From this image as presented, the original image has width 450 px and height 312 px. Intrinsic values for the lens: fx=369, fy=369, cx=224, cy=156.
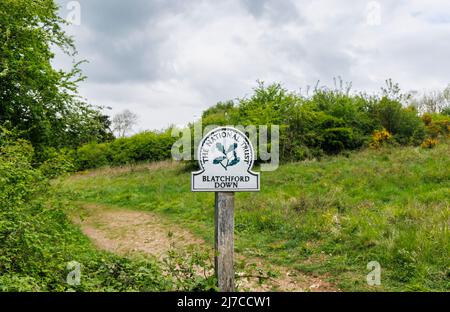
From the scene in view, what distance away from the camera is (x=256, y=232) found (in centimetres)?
859

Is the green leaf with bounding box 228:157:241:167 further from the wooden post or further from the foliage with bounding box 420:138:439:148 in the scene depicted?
the foliage with bounding box 420:138:439:148

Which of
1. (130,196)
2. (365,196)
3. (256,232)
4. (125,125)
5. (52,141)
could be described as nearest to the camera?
(256,232)

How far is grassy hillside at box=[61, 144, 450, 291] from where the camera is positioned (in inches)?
232

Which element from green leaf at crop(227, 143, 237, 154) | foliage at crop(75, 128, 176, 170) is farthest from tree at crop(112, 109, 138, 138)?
green leaf at crop(227, 143, 237, 154)

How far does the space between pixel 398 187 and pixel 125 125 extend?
41993 mm

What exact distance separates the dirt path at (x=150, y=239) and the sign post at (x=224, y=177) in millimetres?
687

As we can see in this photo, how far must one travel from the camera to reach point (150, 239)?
9219 mm

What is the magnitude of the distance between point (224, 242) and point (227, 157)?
1.09 metres

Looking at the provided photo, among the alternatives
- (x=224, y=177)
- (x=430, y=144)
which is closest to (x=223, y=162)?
(x=224, y=177)

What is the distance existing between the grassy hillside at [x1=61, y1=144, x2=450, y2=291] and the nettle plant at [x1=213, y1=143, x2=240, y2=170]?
2.65 meters

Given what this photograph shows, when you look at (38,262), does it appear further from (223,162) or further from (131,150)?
(131,150)

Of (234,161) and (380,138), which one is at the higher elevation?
(380,138)
